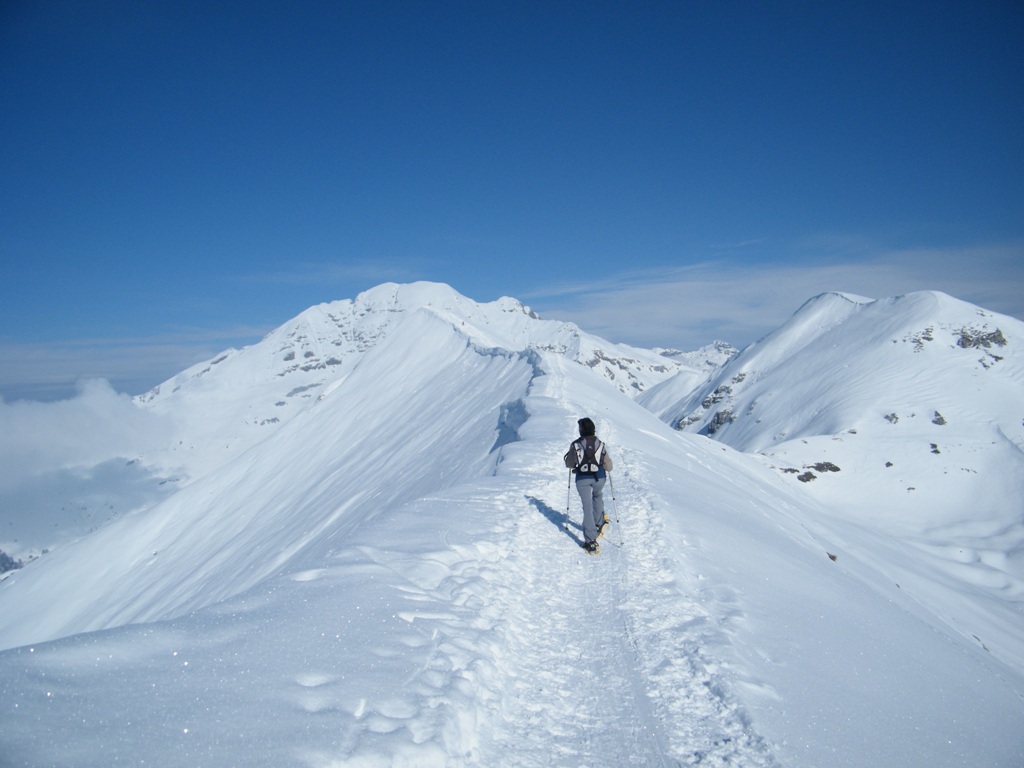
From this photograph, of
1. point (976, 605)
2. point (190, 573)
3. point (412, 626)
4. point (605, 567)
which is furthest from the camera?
point (190, 573)

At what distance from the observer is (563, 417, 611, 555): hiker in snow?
908cm

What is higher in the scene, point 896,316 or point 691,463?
point 896,316

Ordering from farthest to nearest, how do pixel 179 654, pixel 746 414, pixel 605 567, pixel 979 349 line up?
pixel 746 414, pixel 979 349, pixel 605 567, pixel 179 654

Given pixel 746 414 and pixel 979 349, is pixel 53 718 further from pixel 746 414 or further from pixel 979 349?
pixel 979 349

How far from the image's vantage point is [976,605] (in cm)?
2459

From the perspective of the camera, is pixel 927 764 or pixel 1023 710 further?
pixel 1023 710

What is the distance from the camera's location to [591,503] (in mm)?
9180

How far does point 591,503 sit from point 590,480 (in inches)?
15.7

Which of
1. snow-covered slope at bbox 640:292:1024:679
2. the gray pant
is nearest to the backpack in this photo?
the gray pant

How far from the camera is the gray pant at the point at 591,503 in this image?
29.8 feet

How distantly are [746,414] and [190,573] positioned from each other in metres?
67.6

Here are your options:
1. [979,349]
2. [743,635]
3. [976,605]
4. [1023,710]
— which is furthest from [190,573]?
[979,349]

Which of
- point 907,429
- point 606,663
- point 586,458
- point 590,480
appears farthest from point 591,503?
point 907,429

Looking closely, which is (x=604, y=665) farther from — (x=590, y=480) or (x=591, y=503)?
(x=590, y=480)
